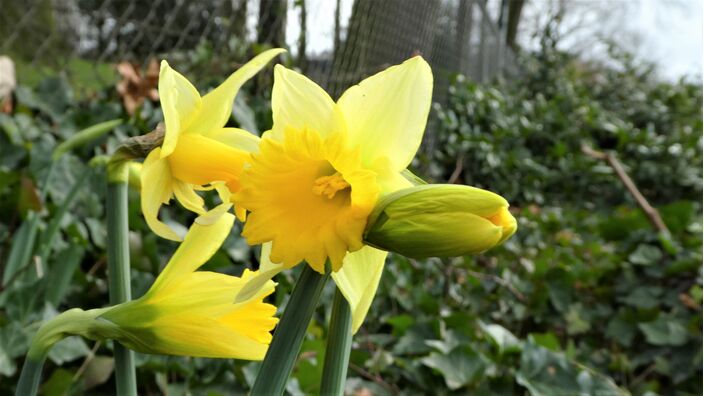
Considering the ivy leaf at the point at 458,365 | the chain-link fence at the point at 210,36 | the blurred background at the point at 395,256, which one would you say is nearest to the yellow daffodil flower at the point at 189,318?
the blurred background at the point at 395,256

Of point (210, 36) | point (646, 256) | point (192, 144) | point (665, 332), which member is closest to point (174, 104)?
point (192, 144)

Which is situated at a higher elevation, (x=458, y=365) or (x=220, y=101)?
(x=220, y=101)

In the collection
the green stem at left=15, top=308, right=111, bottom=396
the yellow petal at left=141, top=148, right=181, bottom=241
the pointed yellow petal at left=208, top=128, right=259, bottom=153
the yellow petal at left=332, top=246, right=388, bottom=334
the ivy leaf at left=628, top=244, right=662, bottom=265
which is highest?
the pointed yellow petal at left=208, top=128, right=259, bottom=153

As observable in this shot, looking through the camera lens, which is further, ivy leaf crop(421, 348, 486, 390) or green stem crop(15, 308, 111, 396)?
ivy leaf crop(421, 348, 486, 390)

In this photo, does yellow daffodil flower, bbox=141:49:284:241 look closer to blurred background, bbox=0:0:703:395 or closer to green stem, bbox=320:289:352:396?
green stem, bbox=320:289:352:396

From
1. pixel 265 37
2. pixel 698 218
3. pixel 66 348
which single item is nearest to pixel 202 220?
pixel 66 348

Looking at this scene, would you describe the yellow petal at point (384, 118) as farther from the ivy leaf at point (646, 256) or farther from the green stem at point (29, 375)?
the ivy leaf at point (646, 256)

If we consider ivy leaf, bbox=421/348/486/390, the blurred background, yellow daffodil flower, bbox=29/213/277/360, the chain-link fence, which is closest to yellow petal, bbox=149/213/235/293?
yellow daffodil flower, bbox=29/213/277/360

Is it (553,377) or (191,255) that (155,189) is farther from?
(553,377)
